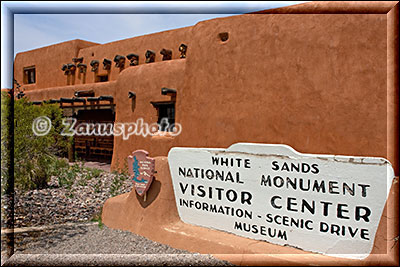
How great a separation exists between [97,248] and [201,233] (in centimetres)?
167

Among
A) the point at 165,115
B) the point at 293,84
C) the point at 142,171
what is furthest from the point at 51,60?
the point at 293,84

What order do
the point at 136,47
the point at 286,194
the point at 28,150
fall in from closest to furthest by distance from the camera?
the point at 286,194 < the point at 28,150 < the point at 136,47

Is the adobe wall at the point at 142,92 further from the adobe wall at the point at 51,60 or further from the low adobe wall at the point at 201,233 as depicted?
the adobe wall at the point at 51,60

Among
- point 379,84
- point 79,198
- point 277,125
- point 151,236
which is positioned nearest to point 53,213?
point 79,198

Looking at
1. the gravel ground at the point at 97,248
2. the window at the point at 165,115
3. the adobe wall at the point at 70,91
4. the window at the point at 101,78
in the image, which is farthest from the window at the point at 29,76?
the gravel ground at the point at 97,248

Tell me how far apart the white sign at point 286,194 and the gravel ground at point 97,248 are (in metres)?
0.58

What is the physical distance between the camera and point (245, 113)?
174 inches

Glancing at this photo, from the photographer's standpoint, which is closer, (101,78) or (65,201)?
(65,201)

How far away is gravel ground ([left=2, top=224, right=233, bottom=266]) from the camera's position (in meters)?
3.88

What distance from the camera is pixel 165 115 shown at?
32.6 ft

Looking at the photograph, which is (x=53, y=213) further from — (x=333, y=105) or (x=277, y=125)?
(x=333, y=105)

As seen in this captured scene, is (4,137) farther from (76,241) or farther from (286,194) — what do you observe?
(286,194)

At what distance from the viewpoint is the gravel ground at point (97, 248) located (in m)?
3.88

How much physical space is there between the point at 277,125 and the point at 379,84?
1345 mm
